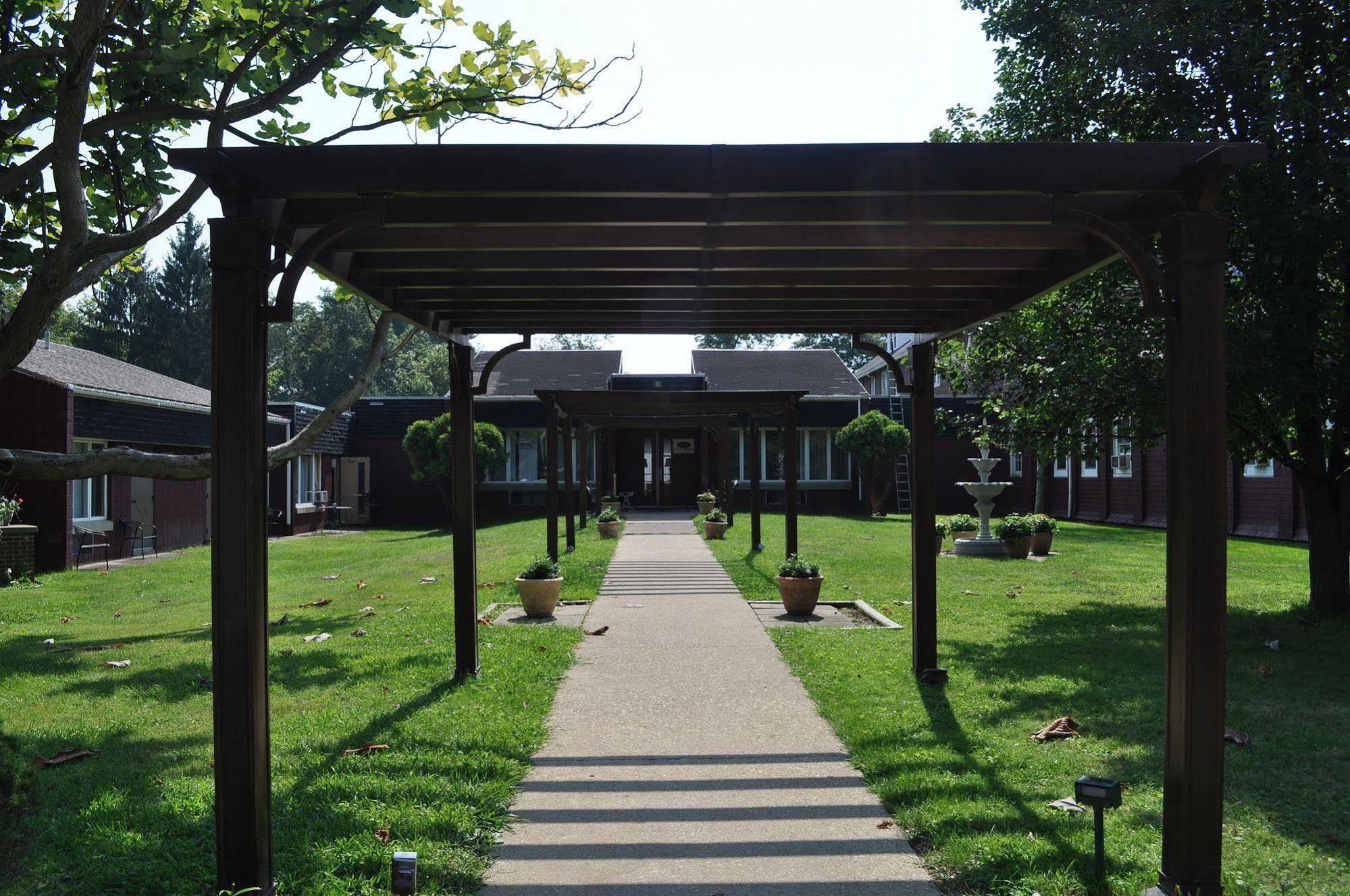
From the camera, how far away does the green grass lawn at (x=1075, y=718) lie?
443 cm

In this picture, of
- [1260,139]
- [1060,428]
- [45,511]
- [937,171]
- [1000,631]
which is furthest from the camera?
[45,511]

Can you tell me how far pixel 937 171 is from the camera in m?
4.35

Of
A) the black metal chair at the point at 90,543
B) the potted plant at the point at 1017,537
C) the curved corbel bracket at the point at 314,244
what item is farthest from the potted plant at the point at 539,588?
the black metal chair at the point at 90,543

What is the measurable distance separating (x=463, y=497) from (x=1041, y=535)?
14197 millimetres

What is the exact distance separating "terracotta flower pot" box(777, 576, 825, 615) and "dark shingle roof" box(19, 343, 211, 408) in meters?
13.9

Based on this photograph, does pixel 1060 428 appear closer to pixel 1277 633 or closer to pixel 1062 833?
pixel 1277 633

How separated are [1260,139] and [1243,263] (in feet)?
3.82

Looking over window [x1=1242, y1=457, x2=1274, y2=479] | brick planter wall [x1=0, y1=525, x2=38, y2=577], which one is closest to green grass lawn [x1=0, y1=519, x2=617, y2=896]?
brick planter wall [x1=0, y1=525, x2=38, y2=577]

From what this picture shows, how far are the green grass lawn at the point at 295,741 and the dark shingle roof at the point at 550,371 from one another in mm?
21041

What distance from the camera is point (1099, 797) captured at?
4.01 meters

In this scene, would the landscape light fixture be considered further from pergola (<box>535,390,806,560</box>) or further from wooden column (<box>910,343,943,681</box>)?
pergola (<box>535,390,806,560</box>)

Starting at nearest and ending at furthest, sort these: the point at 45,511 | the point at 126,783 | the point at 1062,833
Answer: the point at 1062,833, the point at 126,783, the point at 45,511

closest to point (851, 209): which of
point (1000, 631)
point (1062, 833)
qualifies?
point (1062, 833)

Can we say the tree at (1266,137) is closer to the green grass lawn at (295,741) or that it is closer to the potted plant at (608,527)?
the green grass lawn at (295,741)
